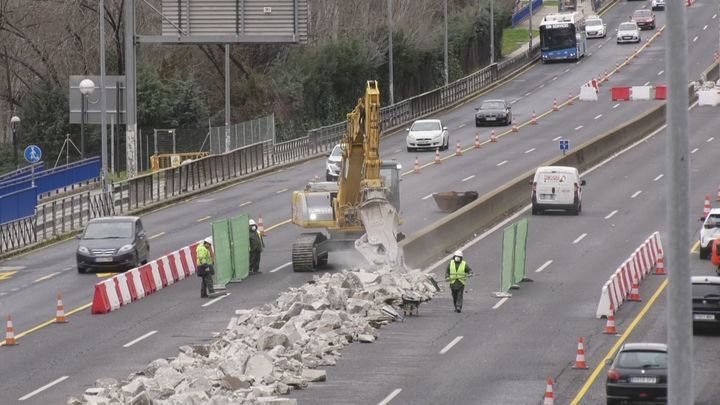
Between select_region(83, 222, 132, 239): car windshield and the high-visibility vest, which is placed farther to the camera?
select_region(83, 222, 132, 239): car windshield

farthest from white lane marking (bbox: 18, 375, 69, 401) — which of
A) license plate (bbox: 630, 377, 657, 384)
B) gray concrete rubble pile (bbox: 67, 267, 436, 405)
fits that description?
license plate (bbox: 630, 377, 657, 384)

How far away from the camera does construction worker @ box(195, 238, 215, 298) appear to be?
1475 inches

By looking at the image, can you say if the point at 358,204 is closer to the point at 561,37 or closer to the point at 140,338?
the point at 140,338

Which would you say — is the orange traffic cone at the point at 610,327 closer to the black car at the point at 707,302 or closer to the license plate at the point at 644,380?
the black car at the point at 707,302

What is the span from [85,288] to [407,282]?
8.83 m

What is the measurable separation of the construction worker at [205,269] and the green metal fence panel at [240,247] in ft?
7.27

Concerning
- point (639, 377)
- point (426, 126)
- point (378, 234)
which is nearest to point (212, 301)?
point (378, 234)

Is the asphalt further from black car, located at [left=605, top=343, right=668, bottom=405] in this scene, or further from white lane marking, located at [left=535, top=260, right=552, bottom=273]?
black car, located at [left=605, top=343, right=668, bottom=405]

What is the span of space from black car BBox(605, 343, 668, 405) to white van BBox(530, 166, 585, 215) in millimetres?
28930

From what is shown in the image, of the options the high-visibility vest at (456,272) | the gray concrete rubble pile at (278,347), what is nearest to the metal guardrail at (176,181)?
the gray concrete rubble pile at (278,347)

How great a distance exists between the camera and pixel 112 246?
41.6 metres

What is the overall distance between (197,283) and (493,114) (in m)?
42.4

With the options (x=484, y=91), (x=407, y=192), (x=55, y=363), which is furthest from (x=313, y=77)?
(x=55, y=363)

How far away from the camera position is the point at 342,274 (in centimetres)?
3622
